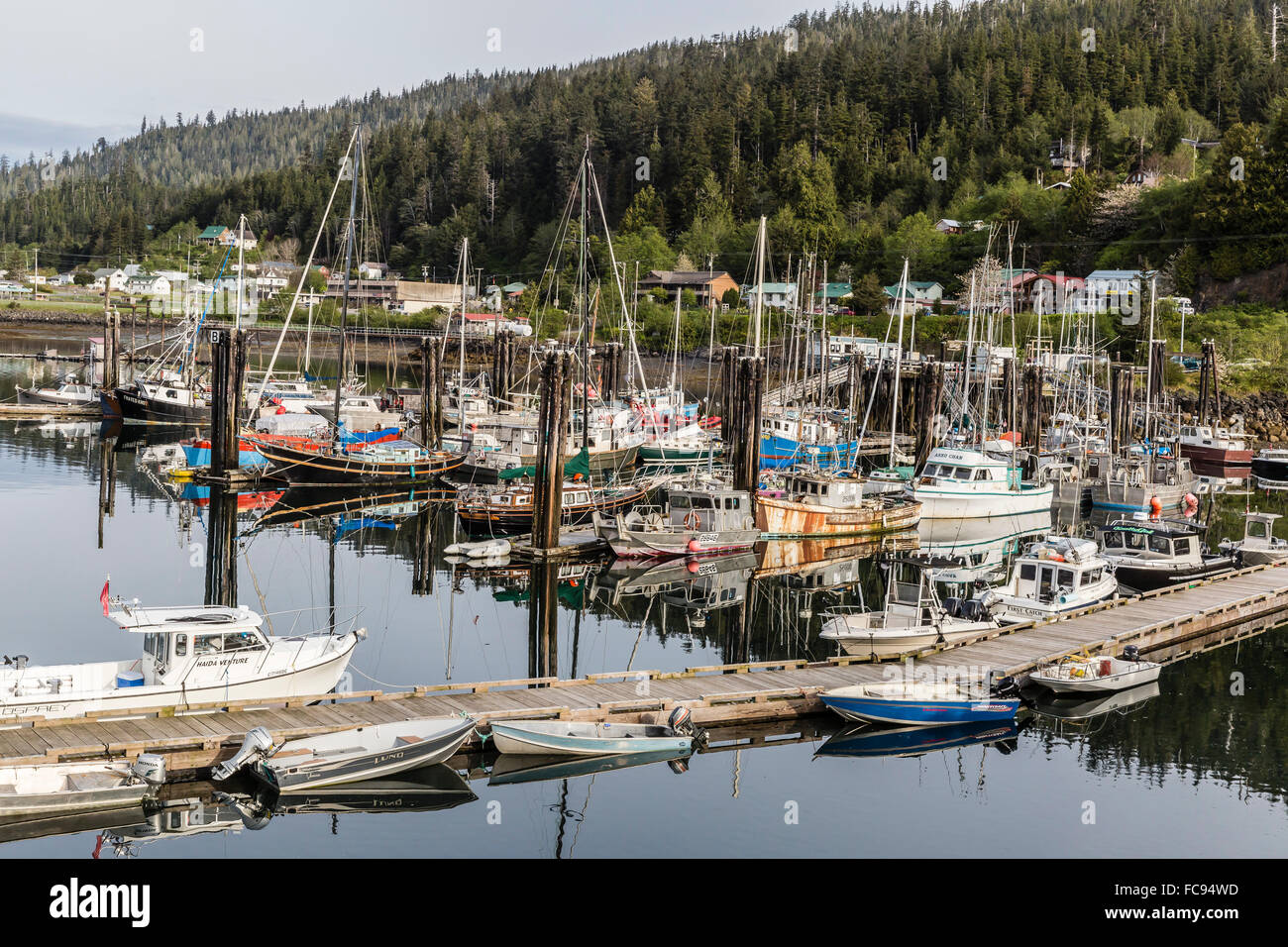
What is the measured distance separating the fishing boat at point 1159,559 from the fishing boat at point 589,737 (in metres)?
20.4

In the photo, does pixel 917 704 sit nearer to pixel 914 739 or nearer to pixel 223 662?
pixel 914 739

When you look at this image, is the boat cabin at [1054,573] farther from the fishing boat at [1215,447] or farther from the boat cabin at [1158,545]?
the fishing boat at [1215,447]

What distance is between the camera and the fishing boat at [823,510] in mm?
46125

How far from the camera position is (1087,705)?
27172mm

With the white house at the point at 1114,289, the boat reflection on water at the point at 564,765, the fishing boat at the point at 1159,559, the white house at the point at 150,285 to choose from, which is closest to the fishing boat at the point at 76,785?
the boat reflection on water at the point at 564,765

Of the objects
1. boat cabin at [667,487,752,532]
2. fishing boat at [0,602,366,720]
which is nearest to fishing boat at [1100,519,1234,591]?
boat cabin at [667,487,752,532]

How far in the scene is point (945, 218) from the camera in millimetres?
138125

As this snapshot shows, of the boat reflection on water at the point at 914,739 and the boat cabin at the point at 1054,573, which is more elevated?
the boat cabin at the point at 1054,573

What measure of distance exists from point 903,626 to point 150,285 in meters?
166

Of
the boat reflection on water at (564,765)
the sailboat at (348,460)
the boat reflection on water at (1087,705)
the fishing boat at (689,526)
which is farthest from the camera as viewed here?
the sailboat at (348,460)

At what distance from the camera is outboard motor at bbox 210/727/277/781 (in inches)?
782

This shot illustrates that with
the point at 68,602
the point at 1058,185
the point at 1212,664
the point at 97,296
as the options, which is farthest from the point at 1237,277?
the point at 97,296

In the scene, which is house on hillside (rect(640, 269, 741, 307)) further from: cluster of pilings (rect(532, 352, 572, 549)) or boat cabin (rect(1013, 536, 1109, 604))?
boat cabin (rect(1013, 536, 1109, 604))

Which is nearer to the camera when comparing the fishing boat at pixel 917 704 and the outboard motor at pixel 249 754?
the outboard motor at pixel 249 754
